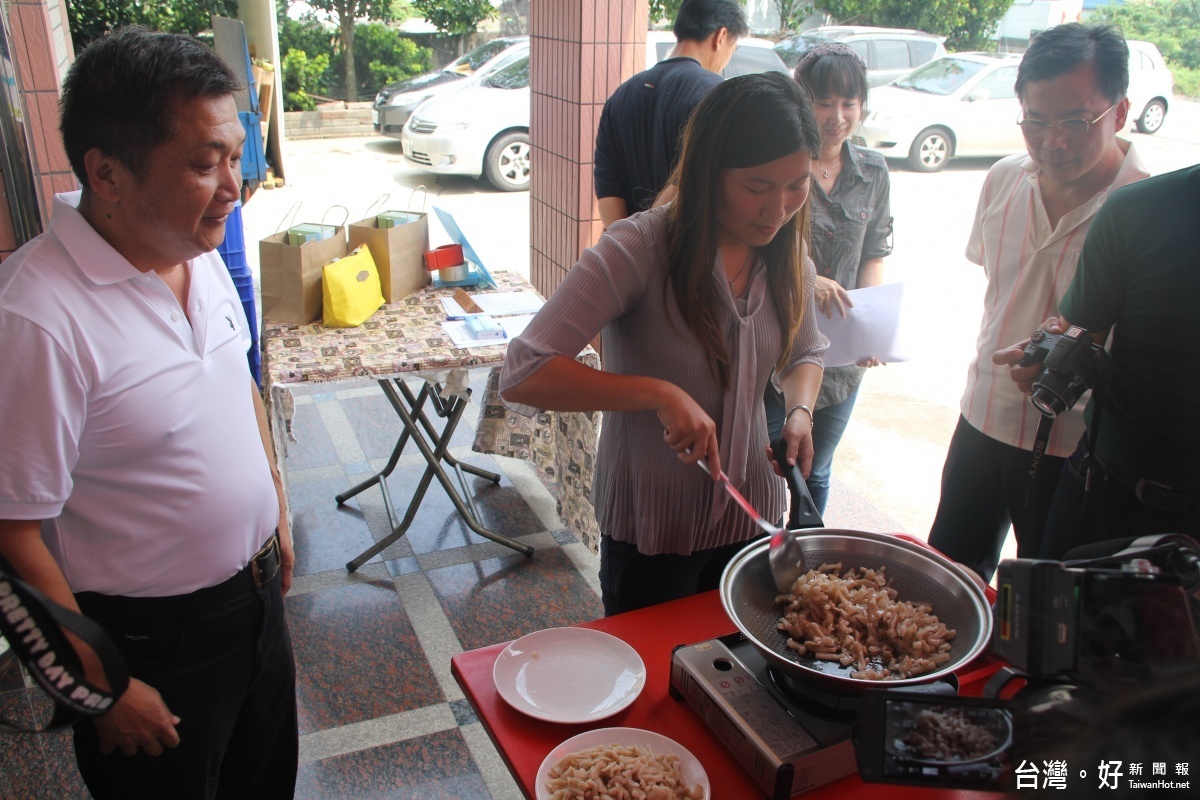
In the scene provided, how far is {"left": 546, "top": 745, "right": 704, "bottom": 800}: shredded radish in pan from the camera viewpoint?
107cm

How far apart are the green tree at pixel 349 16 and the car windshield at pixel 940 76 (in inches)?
297

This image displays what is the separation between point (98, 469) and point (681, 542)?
923mm

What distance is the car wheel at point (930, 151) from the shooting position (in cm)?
841

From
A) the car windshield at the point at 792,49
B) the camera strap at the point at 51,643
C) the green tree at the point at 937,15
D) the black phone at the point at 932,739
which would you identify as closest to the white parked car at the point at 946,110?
the car windshield at the point at 792,49

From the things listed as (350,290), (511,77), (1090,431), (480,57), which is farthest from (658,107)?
(480,57)

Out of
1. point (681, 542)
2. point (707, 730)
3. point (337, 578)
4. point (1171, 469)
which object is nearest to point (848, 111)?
point (1171, 469)

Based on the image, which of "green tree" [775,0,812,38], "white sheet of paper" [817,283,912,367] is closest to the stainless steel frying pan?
Result: "white sheet of paper" [817,283,912,367]

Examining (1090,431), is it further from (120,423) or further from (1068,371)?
(120,423)

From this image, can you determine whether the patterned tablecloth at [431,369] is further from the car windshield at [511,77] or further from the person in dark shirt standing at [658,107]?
the car windshield at [511,77]

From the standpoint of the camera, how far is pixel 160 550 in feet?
4.09

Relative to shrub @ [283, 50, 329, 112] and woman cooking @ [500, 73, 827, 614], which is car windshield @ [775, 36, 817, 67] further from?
woman cooking @ [500, 73, 827, 614]

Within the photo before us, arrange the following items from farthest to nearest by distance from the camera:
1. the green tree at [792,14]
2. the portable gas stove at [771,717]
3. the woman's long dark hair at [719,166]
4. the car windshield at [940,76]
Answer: the green tree at [792,14] < the car windshield at [940,76] < the woman's long dark hair at [719,166] < the portable gas stove at [771,717]

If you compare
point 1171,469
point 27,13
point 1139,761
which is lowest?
point 1171,469

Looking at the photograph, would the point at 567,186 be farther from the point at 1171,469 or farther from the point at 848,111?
the point at 1171,469
